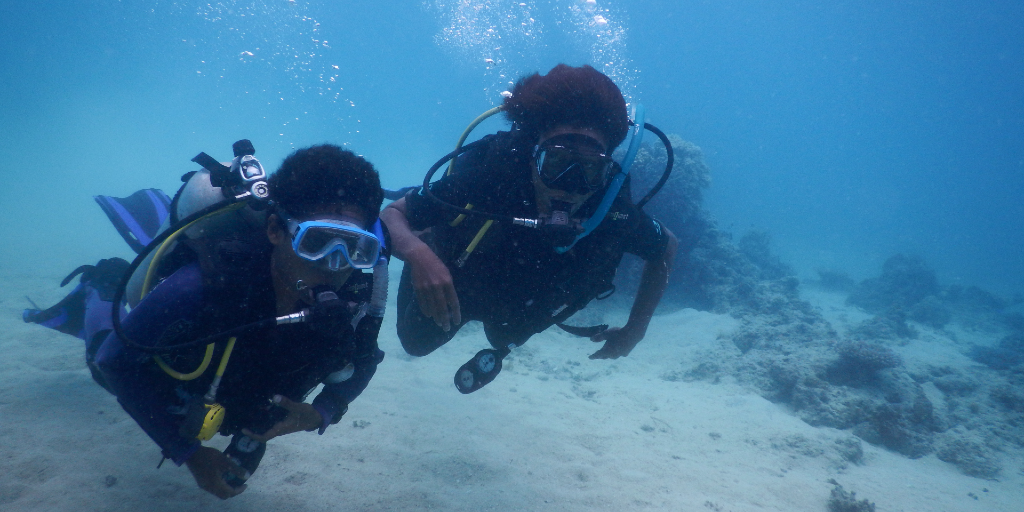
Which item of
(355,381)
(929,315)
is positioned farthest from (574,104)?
(929,315)

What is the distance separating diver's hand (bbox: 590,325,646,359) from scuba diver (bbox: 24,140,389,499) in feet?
6.97

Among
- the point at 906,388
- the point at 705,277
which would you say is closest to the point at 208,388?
the point at 906,388

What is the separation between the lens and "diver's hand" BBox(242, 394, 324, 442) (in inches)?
92.2

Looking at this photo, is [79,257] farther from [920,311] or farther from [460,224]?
[920,311]

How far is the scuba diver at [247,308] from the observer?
2.18 m

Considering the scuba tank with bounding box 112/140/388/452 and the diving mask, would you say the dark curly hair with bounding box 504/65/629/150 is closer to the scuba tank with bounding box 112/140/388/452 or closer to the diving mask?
the diving mask

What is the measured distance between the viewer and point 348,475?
362 centimetres

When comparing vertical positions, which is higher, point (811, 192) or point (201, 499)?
point (811, 192)

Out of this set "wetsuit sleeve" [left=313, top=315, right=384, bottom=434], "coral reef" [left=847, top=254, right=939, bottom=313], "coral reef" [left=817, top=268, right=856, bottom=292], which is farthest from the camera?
"coral reef" [left=817, top=268, right=856, bottom=292]

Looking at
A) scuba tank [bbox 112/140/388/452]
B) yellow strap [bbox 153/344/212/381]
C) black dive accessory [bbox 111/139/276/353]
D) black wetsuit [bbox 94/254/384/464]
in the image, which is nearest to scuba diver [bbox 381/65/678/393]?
scuba tank [bbox 112/140/388/452]

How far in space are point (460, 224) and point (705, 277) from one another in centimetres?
1288

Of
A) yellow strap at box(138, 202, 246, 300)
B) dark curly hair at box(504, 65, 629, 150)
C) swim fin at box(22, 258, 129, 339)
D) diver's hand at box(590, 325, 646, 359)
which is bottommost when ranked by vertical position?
swim fin at box(22, 258, 129, 339)

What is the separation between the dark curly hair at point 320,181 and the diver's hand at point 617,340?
245 centimetres

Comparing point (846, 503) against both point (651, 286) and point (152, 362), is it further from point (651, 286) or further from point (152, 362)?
point (152, 362)
